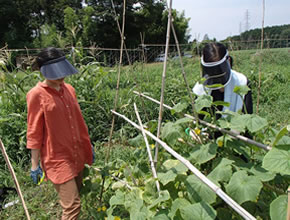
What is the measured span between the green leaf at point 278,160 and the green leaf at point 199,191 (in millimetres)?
239

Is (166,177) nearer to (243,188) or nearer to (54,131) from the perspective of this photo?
(243,188)

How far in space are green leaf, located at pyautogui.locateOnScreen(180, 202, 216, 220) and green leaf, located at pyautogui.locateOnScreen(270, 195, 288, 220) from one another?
20 cm

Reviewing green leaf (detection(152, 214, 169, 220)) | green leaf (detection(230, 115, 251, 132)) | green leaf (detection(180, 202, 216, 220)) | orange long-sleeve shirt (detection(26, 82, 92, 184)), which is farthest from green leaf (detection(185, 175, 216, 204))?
orange long-sleeve shirt (detection(26, 82, 92, 184))

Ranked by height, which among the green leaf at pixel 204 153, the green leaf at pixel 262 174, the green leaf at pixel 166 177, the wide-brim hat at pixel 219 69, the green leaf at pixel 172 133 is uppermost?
the wide-brim hat at pixel 219 69

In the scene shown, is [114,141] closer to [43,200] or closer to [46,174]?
[43,200]

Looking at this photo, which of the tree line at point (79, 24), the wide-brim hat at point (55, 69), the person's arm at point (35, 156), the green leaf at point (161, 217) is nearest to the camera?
the green leaf at point (161, 217)

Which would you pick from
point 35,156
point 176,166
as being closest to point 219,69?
point 176,166

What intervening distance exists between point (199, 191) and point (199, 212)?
0.08 metres

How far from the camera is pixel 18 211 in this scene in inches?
84.1

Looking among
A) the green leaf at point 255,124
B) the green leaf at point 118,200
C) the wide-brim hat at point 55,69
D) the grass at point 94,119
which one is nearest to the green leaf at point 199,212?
the green leaf at point 255,124

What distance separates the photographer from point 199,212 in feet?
2.93

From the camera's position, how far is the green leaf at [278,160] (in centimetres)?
80

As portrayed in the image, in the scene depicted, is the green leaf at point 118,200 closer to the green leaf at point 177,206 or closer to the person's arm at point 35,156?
the green leaf at point 177,206

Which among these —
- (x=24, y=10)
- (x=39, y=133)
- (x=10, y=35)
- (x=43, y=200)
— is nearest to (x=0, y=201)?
(x=43, y=200)
